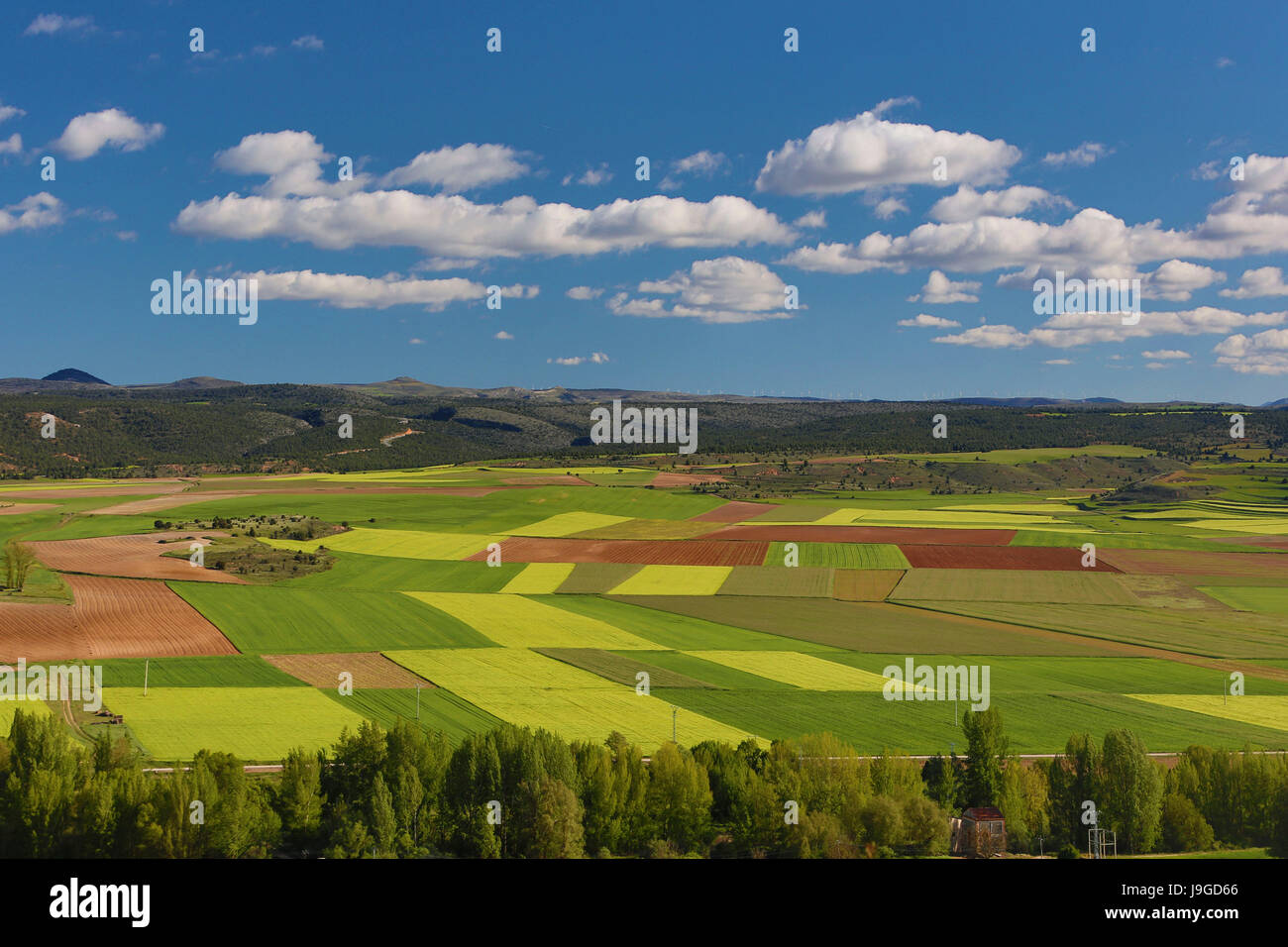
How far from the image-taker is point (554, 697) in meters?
61.6

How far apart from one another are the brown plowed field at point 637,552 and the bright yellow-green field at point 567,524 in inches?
281

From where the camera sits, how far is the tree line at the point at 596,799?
39.1 metres

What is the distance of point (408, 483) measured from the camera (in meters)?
194

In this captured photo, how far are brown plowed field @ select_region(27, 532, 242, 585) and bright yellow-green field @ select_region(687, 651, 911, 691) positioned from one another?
52.0 meters

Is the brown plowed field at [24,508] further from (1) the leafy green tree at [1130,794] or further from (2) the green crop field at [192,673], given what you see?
(1) the leafy green tree at [1130,794]

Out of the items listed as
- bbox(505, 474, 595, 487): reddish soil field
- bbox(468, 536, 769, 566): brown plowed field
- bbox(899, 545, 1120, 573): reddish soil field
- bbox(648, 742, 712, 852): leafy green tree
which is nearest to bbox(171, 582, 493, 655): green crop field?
bbox(468, 536, 769, 566): brown plowed field

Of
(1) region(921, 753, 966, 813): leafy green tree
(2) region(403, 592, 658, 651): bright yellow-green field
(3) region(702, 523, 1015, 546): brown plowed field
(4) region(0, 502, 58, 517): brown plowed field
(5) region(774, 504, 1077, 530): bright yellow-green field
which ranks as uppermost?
(4) region(0, 502, 58, 517): brown plowed field

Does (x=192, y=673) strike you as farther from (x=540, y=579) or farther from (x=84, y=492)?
(x=84, y=492)

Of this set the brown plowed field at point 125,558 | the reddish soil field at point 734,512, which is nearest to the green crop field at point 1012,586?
the reddish soil field at point 734,512

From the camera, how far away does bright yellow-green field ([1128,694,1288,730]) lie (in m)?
58.1

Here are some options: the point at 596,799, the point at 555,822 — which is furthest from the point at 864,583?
the point at 555,822

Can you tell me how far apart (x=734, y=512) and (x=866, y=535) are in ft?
104

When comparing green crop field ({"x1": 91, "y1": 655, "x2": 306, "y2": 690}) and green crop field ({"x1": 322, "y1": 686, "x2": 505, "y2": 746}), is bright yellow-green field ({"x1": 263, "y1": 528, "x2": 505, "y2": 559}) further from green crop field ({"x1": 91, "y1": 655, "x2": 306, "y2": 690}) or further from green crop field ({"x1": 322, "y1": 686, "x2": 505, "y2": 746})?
green crop field ({"x1": 322, "y1": 686, "x2": 505, "y2": 746})
